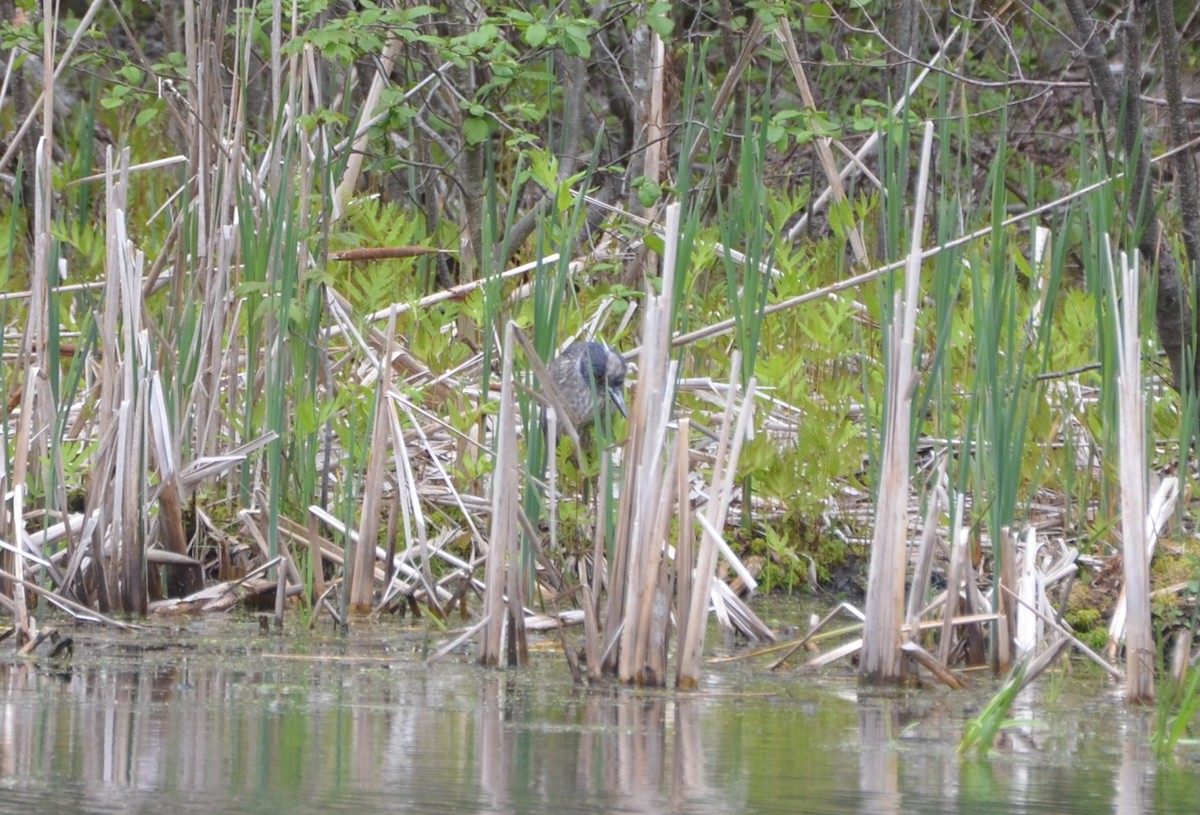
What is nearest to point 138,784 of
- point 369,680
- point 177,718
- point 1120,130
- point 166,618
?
point 177,718

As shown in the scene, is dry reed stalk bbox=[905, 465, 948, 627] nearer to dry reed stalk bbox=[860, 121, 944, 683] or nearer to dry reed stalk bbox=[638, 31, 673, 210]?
dry reed stalk bbox=[860, 121, 944, 683]

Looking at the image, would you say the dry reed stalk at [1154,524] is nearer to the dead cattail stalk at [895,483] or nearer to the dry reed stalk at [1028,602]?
the dry reed stalk at [1028,602]

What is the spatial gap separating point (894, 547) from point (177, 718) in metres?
1.36

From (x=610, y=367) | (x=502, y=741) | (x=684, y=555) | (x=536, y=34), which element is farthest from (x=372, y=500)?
(x=536, y=34)

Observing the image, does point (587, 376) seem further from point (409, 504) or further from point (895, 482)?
point (895, 482)

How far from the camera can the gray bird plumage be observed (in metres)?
5.05

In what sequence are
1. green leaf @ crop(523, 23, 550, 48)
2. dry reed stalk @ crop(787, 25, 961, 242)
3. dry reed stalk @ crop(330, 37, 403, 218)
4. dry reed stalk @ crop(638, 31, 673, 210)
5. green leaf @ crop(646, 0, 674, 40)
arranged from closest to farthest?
dry reed stalk @ crop(787, 25, 961, 242), green leaf @ crop(523, 23, 550, 48), green leaf @ crop(646, 0, 674, 40), dry reed stalk @ crop(330, 37, 403, 218), dry reed stalk @ crop(638, 31, 673, 210)

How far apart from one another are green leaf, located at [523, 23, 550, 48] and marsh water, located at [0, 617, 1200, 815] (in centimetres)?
204

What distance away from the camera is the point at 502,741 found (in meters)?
2.71

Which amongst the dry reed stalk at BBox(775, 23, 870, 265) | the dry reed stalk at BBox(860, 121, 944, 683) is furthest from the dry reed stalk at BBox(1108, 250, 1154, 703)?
the dry reed stalk at BBox(775, 23, 870, 265)

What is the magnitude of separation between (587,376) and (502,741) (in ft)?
8.43

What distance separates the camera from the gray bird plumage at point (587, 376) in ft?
16.6

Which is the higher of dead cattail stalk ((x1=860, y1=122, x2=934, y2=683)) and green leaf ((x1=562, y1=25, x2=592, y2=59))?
green leaf ((x1=562, y1=25, x2=592, y2=59))

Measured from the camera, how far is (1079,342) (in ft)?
16.8
